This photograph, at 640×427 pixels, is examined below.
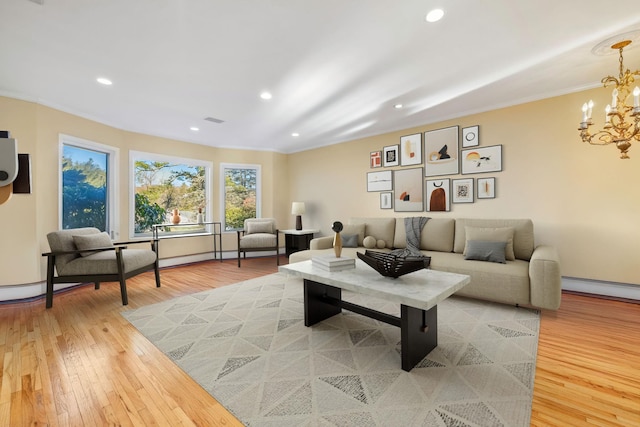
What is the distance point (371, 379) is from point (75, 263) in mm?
3389

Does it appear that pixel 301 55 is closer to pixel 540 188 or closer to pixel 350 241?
pixel 350 241

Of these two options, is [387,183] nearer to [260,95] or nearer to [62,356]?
[260,95]

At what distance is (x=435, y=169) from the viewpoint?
4078 mm

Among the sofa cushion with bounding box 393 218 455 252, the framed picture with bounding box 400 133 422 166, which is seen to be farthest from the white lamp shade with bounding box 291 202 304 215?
the sofa cushion with bounding box 393 218 455 252

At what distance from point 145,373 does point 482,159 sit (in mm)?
4330

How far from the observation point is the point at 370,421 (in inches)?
51.5

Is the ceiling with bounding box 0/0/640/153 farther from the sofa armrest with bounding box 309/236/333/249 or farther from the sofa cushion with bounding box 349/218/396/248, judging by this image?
the sofa armrest with bounding box 309/236/333/249

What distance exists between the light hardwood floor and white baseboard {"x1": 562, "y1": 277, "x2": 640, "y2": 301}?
0.18 m

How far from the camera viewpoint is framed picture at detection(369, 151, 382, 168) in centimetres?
470

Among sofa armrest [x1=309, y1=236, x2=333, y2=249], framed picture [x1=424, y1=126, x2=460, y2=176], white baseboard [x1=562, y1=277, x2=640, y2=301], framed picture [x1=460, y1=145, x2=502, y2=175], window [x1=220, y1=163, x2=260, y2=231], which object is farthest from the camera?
window [x1=220, y1=163, x2=260, y2=231]

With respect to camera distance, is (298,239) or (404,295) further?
(298,239)

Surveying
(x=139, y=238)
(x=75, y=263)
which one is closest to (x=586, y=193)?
(x=75, y=263)

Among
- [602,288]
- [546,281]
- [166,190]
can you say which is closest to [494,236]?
[546,281]

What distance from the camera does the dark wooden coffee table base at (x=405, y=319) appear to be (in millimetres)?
1719
